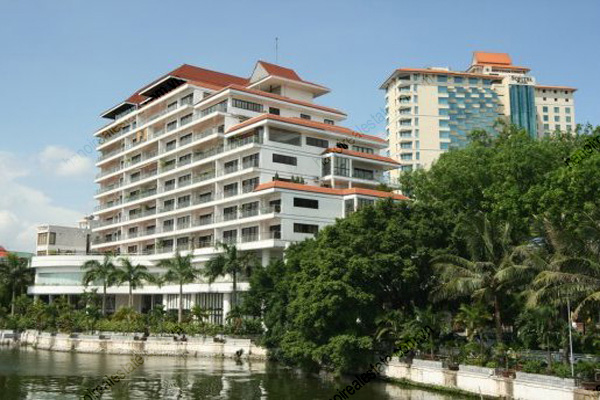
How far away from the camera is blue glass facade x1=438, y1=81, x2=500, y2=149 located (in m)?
125

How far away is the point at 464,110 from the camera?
125625 millimetres

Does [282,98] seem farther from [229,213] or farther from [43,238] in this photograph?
[43,238]

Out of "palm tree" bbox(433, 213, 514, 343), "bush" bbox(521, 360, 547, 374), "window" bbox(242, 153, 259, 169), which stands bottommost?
"bush" bbox(521, 360, 547, 374)

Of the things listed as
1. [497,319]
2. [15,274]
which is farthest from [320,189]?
[15,274]

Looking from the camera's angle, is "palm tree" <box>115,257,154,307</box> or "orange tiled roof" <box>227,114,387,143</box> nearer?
"orange tiled roof" <box>227,114,387,143</box>

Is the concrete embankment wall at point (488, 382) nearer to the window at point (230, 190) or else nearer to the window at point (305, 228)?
the window at point (305, 228)

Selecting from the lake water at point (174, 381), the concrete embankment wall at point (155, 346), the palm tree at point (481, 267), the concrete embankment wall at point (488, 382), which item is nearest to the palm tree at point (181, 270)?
the concrete embankment wall at point (155, 346)

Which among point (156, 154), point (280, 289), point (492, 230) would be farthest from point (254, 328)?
point (156, 154)

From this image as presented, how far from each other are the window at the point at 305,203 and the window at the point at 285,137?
29.3 feet

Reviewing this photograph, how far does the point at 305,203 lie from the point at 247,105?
57.8ft

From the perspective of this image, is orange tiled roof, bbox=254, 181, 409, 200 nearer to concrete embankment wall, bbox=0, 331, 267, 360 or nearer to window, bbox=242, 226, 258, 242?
window, bbox=242, 226, 258, 242

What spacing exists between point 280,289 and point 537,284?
22732mm

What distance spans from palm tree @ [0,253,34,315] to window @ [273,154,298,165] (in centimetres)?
4323

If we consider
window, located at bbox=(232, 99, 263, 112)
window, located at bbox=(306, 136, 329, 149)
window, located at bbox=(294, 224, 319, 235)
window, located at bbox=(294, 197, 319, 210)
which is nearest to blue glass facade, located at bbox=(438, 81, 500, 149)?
window, located at bbox=(306, 136, 329, 149)
